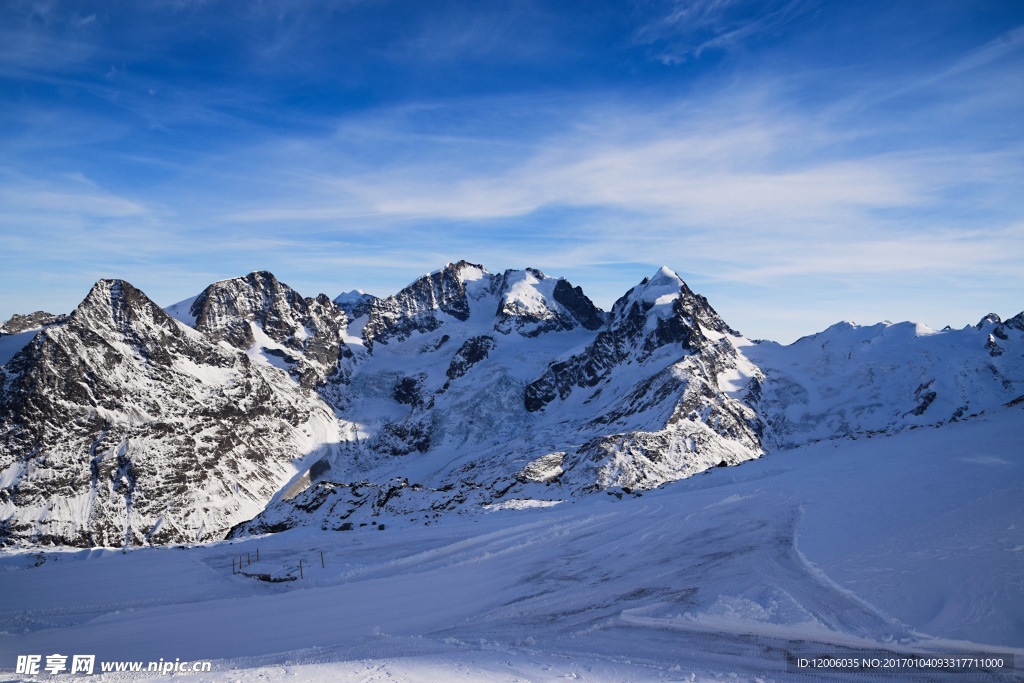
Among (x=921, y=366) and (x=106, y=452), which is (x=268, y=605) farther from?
(x=921, y=366)

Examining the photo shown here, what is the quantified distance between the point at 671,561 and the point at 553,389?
14309 centimetres

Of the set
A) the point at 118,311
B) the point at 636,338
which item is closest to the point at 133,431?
the point at 118,311

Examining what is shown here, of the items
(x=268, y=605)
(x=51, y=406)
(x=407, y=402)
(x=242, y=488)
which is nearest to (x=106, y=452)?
(x=51, y=406)

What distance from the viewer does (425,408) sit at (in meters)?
168

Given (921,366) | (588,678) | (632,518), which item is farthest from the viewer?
(921,366)

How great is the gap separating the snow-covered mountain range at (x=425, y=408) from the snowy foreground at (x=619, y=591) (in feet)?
124

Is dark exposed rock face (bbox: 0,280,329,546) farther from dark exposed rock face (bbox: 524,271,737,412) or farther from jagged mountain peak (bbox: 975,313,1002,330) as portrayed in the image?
jagged mountain peak (bbox: 975,313,1002,330)

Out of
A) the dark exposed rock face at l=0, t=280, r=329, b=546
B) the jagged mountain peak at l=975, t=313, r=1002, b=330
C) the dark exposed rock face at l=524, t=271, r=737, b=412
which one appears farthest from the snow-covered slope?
the dark exposed rock face at l=0, t=280, r=329, b=546

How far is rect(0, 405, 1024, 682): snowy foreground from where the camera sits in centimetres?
1627

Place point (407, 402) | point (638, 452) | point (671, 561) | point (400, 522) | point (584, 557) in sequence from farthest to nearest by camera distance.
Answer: point (407, 402) → point (638, 452) → point (400, 522) → point (584, 557) → point (671, 561)

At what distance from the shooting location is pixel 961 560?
18.7 metres

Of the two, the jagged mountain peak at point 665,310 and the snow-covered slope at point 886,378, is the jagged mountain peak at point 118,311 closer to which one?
the jagged mountain peak at point 665,310

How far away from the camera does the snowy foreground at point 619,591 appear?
16.3 m

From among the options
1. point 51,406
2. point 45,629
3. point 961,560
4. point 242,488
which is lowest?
point 242,488
